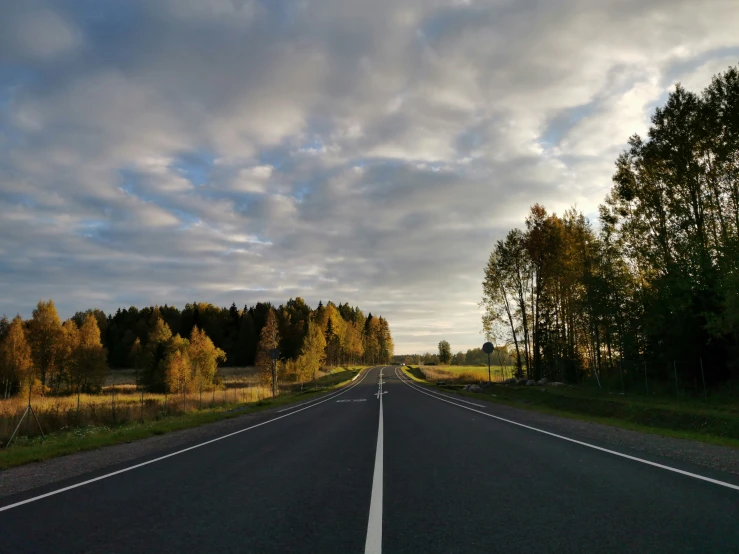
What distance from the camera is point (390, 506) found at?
5555 mm

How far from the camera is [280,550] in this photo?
163 inches

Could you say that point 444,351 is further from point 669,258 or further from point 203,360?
point 669,258

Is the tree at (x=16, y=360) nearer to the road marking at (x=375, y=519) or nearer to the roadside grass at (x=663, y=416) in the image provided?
the roadside grass at (x=663, y=416)

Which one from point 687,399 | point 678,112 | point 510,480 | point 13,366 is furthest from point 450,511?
point 13,366

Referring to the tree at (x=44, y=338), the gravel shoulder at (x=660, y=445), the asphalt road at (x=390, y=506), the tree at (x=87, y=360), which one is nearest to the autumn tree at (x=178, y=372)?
the tree at (x=87, y=360)

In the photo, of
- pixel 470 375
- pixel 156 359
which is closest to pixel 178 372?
pixel 156 359

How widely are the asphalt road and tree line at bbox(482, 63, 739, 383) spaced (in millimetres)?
15876

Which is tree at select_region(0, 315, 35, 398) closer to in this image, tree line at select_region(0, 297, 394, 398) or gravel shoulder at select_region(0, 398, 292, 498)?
tree line at select_region(0, 297, 394, 398)

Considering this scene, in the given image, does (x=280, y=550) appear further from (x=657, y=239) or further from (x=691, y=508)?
(x=657, y=239)

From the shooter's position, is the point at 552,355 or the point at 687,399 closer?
the point at 687,399

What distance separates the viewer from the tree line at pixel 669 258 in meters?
22.8

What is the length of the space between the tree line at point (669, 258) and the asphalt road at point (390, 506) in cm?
1588

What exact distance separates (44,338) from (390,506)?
256 ft

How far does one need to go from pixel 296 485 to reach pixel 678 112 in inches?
1110
